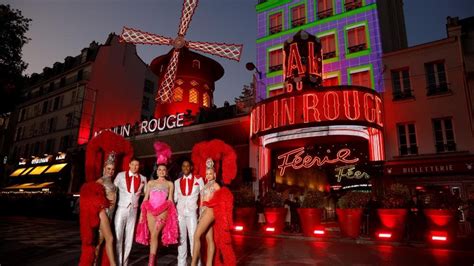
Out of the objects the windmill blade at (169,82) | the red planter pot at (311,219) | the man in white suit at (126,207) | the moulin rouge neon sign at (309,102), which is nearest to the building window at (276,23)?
the moulin rouge neon sign at (309,102)

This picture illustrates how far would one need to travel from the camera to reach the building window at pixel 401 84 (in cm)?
1395

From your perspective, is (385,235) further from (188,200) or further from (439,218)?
(188,200)

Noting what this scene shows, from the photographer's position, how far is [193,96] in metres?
24.0

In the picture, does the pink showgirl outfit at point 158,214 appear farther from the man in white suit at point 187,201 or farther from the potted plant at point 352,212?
the potted plant at point 352,212

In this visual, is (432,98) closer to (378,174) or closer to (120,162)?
(378,174)

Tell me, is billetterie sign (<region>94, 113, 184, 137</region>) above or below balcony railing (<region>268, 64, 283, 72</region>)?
below

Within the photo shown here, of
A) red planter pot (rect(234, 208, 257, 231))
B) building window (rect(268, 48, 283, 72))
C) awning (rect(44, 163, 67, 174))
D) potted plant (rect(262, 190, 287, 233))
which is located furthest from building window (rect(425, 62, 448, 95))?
awning (rect(44, 163, 67, 174))

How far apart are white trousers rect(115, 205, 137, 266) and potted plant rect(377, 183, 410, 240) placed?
7295 millimetres

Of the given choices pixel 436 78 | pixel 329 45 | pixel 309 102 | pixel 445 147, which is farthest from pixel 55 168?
pixel 436 78

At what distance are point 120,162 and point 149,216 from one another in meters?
1.22

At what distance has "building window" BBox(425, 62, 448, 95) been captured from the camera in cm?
1332

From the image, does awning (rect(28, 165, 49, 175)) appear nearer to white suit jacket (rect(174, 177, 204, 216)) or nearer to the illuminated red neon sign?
the illuminated red neon sign

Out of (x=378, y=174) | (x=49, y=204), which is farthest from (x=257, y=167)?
(x=49, y=204)

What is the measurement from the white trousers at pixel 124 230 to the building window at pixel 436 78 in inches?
530
